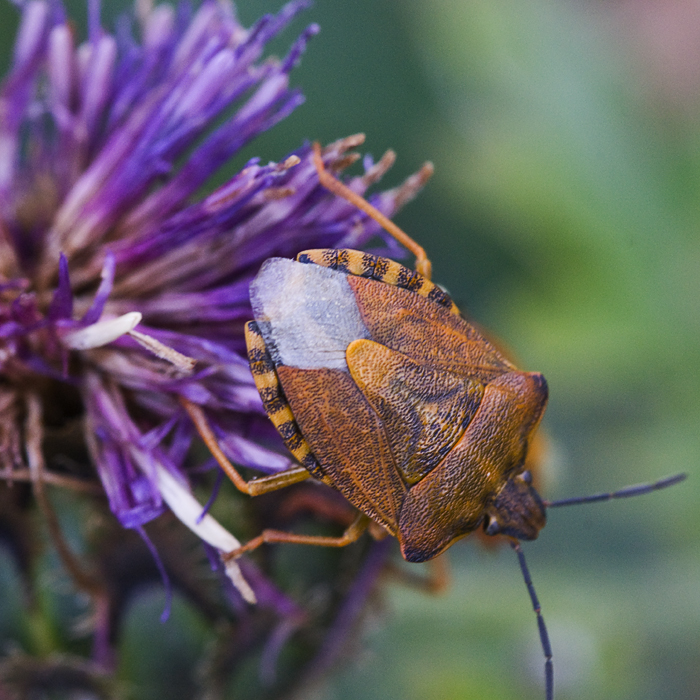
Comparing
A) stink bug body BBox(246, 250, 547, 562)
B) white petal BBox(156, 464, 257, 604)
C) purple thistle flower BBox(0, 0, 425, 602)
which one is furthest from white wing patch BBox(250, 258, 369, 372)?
white petal BBox(156, 464, 257, 604)

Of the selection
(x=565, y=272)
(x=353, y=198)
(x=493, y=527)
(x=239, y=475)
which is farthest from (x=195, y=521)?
(x=565, y=272)

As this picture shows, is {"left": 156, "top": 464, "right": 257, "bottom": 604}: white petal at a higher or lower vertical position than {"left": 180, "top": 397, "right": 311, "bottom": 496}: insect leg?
lower

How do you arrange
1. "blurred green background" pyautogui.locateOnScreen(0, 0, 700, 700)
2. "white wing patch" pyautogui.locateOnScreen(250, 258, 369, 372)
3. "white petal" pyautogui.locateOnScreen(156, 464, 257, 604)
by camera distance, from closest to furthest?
"white wing patch" pyautogui.locateOnScreen(250, 258, 369, 372) → "white petal" pyautogui.locateOnScreen(156, 464, 257, 604) → "blurred green background" pyautogui.locateOnScreen(0, 0, 700, 700)

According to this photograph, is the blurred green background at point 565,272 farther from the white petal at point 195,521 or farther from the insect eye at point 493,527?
the white petal at point 195,521

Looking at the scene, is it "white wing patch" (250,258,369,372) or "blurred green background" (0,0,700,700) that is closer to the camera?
"white wing patch" (250,258,369,372)

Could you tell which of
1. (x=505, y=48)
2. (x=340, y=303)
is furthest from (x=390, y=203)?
(x=505, y=48)

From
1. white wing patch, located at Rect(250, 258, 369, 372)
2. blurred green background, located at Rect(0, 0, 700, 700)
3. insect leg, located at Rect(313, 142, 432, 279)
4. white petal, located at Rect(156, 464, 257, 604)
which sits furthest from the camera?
blurred green background, located at Rect(0, 0, 700, 700)

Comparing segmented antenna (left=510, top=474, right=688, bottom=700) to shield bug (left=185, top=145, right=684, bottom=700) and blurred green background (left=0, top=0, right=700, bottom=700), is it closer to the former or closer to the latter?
shield bug (left=185, top=145, right=684, bottom=700)
